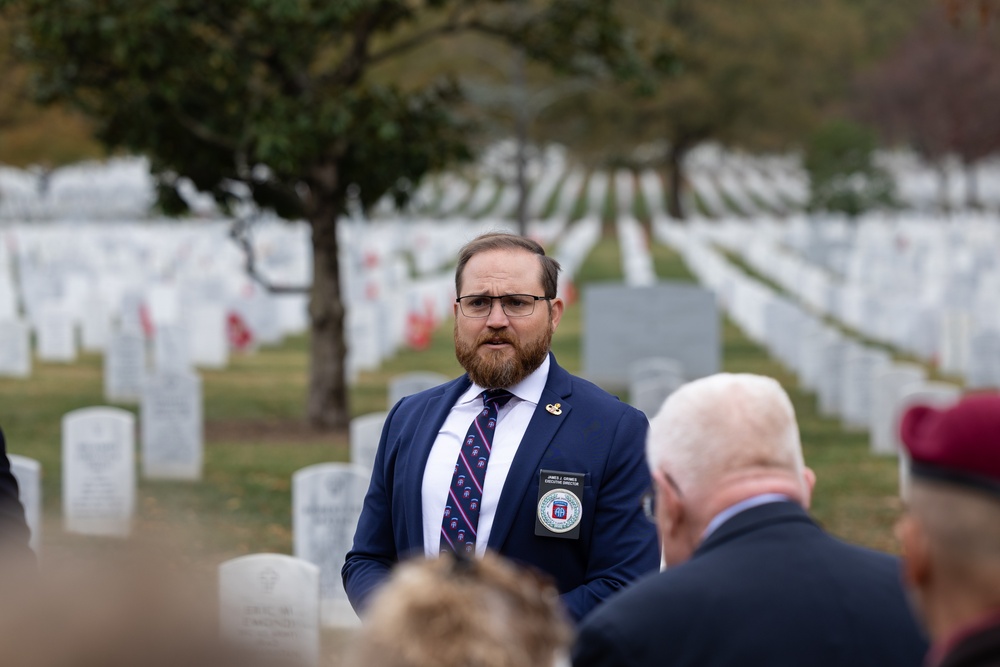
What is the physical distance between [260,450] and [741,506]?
10799 millimetres

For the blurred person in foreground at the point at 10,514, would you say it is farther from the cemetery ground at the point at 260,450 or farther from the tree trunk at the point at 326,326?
the tree trunk at the point at 326,326

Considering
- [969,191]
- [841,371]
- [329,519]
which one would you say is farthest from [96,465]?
[969,191]

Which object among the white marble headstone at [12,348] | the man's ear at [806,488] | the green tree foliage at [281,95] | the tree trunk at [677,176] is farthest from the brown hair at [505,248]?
the tree trunk at [677,176]

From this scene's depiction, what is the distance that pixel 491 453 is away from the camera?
380 cm

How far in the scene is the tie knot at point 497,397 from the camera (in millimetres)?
3900

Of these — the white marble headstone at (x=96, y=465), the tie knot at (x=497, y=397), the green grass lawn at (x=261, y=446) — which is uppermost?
the tie knot at (x=497, y=397)

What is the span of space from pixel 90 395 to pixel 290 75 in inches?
201

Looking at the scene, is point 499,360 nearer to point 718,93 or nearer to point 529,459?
point 529,459

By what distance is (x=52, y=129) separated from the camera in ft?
143

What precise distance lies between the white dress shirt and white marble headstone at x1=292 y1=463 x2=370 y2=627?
4625 mm

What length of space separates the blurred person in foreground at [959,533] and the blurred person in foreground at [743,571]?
44 centimetres

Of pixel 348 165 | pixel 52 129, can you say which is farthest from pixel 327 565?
pixel 52 129

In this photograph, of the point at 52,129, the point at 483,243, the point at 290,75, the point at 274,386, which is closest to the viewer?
the point at 483,243

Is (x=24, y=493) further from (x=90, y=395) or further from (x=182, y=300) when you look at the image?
(x=182, y=300)
